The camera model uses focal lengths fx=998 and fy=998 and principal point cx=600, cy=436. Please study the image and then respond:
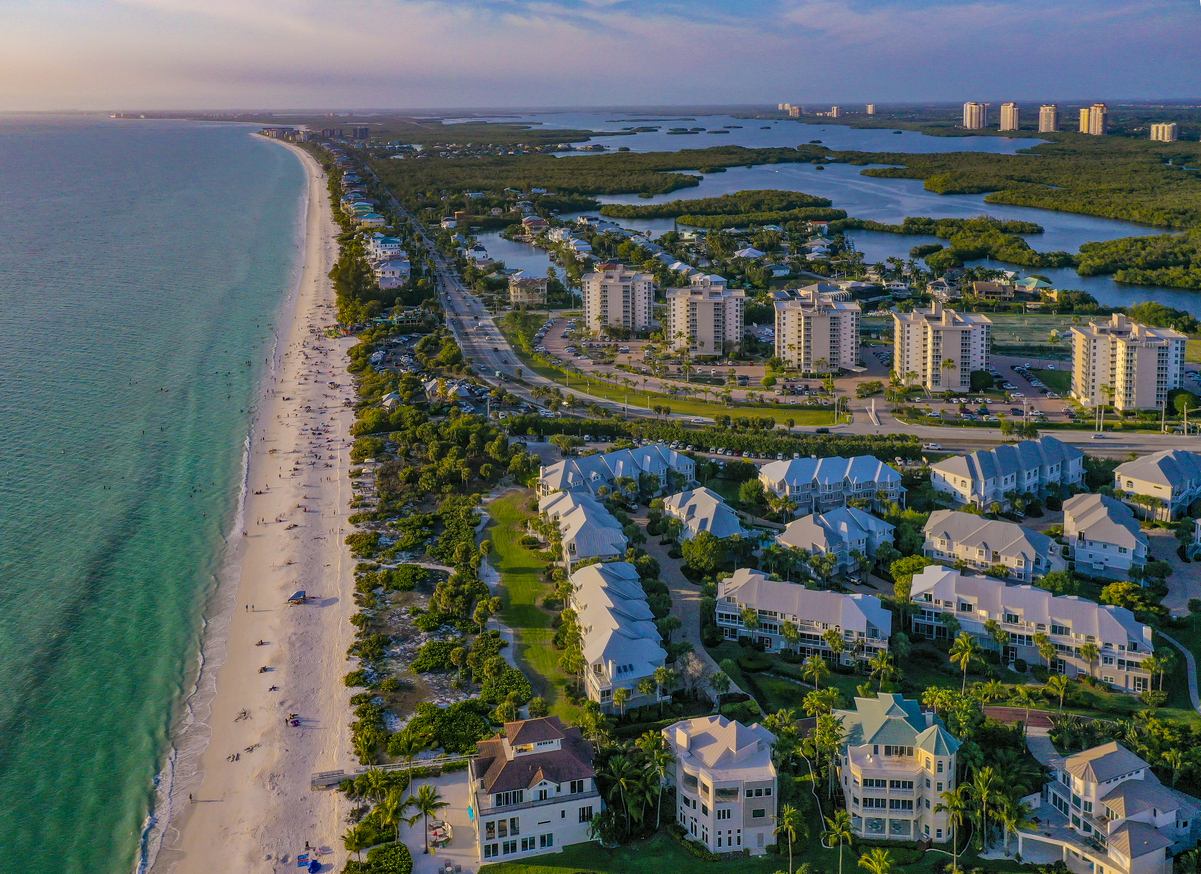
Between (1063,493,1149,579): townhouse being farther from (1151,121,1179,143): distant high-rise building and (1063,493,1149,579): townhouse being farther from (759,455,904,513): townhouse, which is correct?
(1151,121,1179,143): distant high-rise building

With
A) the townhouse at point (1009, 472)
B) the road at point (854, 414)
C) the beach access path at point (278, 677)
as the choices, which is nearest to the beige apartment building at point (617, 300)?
the road at point (854, 414)

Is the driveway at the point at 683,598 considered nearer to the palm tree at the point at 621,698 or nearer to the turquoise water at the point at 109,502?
the palm tree at the point at 621,698

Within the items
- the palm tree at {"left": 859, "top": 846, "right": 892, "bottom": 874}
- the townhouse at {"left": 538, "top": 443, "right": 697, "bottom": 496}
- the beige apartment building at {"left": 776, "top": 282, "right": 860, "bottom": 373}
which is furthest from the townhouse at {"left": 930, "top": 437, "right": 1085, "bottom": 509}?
the palm tree at {"left": 859, "top": 846, "right": 892, "bottom": 874}

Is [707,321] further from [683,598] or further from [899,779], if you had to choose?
[899,779]

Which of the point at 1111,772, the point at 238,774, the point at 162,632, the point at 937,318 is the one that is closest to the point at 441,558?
the point at 162,632

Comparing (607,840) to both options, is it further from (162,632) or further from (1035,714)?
(162,632)

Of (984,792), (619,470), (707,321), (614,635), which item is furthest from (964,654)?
(707,321)
